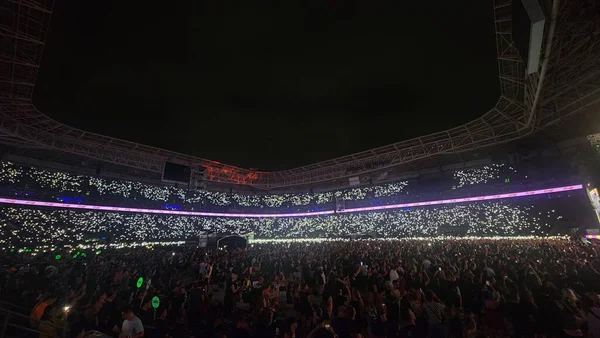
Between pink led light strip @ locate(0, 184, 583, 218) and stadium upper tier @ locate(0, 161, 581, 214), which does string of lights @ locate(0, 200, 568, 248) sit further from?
stadium upper tier @ locate(0, 161, 581, 214)

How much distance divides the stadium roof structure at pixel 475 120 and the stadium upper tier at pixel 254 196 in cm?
397

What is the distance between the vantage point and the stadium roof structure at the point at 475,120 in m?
8.52

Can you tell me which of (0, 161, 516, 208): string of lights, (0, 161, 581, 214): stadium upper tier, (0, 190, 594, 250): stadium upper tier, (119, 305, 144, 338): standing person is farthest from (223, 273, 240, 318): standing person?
(0, 161, 516, 208): string of lights

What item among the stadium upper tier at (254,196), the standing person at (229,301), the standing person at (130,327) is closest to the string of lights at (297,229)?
the stadium upper tier at (254,196)

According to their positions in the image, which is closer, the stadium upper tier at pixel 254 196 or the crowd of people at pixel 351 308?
the crowd of people at pixel 351 308

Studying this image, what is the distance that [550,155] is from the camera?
68.6 feet

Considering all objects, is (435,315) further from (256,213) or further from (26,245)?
(256,213)

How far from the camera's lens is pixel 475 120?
16.3 m

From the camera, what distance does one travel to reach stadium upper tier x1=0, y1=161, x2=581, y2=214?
21250 mm

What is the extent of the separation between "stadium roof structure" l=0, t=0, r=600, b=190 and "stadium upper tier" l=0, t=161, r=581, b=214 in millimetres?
3971

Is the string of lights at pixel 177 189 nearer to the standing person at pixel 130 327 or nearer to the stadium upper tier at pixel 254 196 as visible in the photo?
the stadium upper tier at pixel 254 196

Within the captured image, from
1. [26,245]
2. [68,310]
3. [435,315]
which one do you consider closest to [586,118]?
[435,315]

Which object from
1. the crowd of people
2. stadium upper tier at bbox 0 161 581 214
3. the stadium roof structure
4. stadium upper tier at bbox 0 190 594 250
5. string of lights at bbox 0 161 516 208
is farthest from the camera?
string of lights at bbox 0 161 516 208

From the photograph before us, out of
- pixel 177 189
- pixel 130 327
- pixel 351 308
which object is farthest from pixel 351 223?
pixel 130 327
